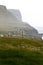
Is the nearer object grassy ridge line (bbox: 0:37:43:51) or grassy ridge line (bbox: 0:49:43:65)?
grassy ridge line (bbox: 0:49:43:65)

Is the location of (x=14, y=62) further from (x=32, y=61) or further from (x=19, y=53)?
(x=19, y=53)

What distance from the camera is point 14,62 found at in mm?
36094

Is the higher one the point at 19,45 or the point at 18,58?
the point at 19,45

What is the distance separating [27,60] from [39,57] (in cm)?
294

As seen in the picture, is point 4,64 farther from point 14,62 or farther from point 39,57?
point 39,57

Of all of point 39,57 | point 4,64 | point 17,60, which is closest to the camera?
point 4,64

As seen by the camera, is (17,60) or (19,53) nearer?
(17,60)

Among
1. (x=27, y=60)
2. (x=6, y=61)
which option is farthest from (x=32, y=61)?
(x=6, y=61)

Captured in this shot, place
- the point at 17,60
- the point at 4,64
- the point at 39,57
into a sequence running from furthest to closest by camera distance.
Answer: the point at 39,57
the point at 17,60
the point at 4,64

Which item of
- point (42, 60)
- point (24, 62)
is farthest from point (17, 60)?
point (42, 60)

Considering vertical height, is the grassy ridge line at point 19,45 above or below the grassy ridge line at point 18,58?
above

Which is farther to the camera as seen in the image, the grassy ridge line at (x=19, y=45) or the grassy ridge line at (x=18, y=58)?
the grassy ridge line at (x=19, y=45)

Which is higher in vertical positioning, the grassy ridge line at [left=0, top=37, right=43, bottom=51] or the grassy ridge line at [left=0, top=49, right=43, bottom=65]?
the grassy ridge line at [left=0, top=37, right=43, bottom=51]

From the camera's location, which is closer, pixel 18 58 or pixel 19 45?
pixel 18 58
